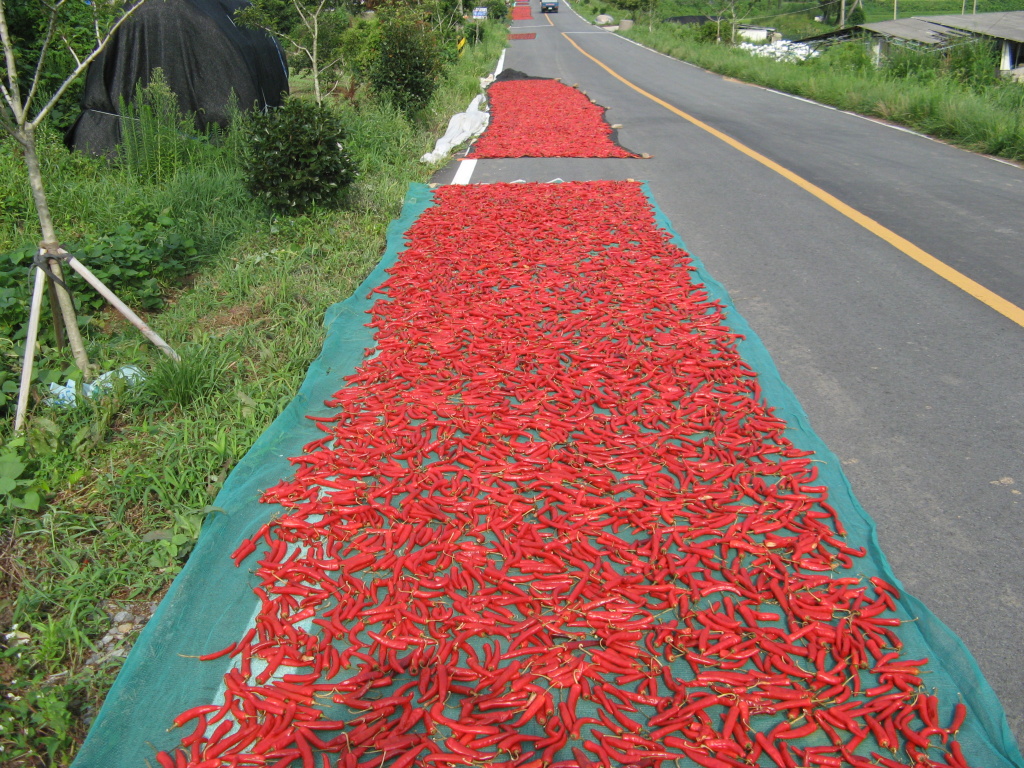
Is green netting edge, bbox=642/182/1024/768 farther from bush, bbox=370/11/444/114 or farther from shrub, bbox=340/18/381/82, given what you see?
shrub, bbox=340/18/381/82

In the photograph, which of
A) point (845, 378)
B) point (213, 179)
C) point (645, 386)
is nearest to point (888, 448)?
point (845, 378)

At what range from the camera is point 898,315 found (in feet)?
16.6

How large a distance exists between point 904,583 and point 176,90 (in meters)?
9.52

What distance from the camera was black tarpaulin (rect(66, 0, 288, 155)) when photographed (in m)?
8.81

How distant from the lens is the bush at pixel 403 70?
12367mm

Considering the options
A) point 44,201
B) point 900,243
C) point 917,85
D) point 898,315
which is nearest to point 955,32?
point 917,85

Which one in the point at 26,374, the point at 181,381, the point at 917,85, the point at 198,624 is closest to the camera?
the point at 198,624

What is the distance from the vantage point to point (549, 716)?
2293mm

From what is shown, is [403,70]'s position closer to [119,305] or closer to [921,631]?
[119,305]

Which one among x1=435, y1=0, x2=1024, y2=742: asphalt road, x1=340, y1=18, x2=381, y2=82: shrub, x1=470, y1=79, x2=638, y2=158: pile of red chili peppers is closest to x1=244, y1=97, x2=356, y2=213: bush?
x1=435, y1=0, x2=1024, y2=742: asphalt road

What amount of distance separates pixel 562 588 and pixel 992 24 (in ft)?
103

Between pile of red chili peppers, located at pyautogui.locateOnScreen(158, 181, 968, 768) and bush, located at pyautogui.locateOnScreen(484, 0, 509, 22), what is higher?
bush, located at pyautogui.locateOnScreen(484, 0, 509, 22)

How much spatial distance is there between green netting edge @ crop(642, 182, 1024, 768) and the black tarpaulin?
24.9 feet

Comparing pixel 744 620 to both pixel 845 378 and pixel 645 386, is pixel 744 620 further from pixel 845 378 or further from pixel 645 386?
pixel 845 378
